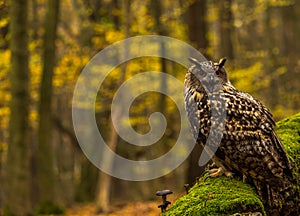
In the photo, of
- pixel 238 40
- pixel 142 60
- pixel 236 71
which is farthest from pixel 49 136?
pixel 238 40

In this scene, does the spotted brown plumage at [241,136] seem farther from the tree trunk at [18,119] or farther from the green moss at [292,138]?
the tree trunk at [18,119]

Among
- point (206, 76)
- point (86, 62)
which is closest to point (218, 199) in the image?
point (206, 76)

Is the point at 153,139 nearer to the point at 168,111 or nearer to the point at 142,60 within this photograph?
the point at 168,111

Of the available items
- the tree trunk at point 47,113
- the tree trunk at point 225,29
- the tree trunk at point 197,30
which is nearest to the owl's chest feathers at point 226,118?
the tree trunk at point 197,30

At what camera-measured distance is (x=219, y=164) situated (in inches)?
161

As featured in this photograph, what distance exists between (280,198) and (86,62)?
1572 centimetres

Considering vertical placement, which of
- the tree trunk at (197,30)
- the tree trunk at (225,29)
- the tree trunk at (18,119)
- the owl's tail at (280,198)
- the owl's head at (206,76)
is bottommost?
the owl's tail at (280,198)

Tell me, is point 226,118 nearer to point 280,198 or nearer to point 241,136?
point 241,136

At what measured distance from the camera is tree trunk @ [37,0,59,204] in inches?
606

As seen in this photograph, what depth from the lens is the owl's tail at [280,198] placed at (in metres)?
3.91

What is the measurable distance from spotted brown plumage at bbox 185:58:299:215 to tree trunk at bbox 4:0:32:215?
336 inches

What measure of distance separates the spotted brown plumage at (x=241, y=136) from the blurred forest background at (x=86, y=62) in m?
8.62

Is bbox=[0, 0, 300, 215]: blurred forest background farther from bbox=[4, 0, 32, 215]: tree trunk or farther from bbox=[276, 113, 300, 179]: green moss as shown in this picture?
bbox=[276, 113, 300, 179]: green moss

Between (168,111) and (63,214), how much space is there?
6815 mm
